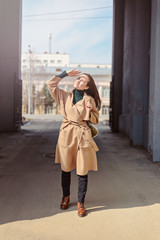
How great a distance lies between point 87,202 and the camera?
397cm

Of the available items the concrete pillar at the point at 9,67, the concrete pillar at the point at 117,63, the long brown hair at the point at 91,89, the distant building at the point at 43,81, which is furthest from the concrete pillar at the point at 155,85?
the distant building at the point at 43,81

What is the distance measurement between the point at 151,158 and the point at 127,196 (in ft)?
9.50

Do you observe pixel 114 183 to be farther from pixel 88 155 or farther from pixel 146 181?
pixel 88 155

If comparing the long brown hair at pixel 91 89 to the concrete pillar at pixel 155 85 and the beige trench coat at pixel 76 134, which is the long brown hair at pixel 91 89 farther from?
the concrete pillar at pixel 155 85

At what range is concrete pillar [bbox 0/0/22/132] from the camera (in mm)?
12867

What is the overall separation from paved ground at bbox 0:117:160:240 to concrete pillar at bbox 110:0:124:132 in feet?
23.5

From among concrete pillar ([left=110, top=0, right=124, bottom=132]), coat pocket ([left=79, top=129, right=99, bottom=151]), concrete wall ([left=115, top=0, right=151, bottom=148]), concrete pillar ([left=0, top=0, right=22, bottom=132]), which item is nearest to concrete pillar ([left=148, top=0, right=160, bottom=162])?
concrete wall ([left=115, top=0, right=151, bottom=148])

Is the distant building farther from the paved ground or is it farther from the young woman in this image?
the young woman

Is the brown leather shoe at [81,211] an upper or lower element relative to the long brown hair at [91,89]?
lower

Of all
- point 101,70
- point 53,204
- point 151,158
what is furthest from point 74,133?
point 101,70

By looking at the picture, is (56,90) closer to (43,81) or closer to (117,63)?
(117,63)

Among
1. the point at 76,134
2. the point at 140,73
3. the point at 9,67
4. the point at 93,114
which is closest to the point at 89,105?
the point at 93,114

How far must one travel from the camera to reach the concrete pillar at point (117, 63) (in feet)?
45.8

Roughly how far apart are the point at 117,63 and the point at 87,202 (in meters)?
11.1
